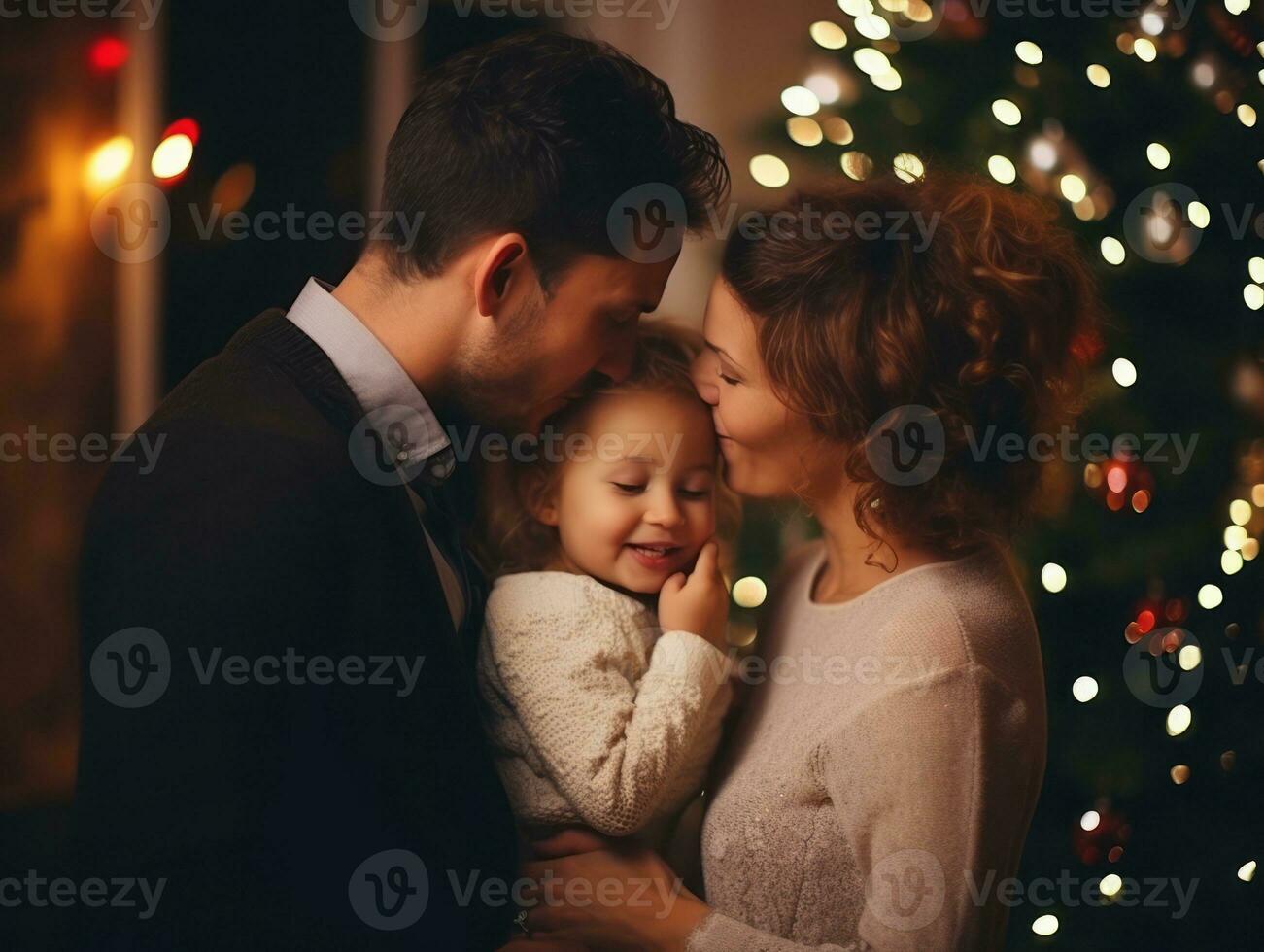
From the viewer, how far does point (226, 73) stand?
190 cm

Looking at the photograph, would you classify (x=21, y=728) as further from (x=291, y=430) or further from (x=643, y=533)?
(x=643, y=533)

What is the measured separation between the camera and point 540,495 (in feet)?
4.20

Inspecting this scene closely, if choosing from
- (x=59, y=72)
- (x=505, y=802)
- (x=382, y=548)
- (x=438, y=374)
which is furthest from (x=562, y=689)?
(x=59, y=72)
